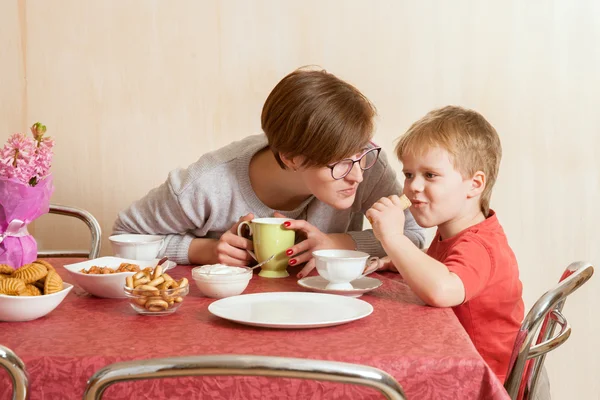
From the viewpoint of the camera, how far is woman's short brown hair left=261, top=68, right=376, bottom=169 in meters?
1.61

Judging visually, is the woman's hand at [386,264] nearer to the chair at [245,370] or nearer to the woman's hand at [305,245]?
the woman's hand at [305,245]

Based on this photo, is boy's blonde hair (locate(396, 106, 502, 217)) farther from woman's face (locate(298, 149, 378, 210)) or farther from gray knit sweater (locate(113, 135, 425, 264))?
gray knit sweater (locate(113, 135, 425, 264))

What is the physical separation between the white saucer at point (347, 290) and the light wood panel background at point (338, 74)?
1.12 m

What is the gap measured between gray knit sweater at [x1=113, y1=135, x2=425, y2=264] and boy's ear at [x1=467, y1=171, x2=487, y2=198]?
0.76 ft

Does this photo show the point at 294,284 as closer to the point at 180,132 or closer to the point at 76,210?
the point at 76,210

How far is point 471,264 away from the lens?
4.75 ft

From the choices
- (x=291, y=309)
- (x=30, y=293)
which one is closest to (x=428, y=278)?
(x=291, y=309)

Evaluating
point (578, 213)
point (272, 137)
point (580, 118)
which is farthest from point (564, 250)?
point (272, 137)

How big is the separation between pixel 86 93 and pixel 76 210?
593 mm

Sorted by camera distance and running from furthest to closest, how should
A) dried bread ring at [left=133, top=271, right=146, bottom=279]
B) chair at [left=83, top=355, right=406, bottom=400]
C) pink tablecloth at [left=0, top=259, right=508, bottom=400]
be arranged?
dried bread ring at [left=133, top=271, right=146, bottom=279] → pink tablecloth at [left=0, top=259, right=508, bottom=400] → chair at [left=83, top=355, right=406, bottom=400]

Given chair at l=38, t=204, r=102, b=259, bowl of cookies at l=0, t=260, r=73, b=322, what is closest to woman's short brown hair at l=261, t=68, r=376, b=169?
bowl of cookies at l=0, t=260, r=73, b=322

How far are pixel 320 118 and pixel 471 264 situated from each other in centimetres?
45

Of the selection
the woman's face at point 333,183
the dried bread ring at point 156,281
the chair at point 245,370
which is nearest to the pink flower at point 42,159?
the dried bread ring at point 156,281

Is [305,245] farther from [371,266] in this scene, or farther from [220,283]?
[220,283]
